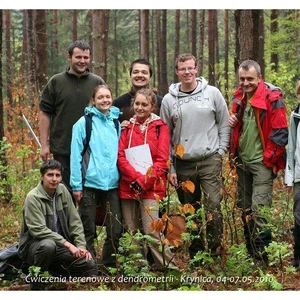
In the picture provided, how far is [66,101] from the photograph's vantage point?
5.97 meters

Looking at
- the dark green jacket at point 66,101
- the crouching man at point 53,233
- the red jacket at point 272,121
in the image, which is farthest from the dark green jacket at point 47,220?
the red jacket at point 272,121

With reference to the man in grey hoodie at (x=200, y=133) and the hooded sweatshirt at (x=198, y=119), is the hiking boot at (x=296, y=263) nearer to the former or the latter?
the man in grey hoodie at (x=200, y=133)

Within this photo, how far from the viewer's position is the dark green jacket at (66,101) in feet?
19.6

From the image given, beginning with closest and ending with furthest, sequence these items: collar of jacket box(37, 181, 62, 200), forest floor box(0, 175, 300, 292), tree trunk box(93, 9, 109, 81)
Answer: forest floor box(0, 175, 300, 292) < collar of jacket box(37, 181, 62, 200) < tree trunk box(93, 9, 109, 81)

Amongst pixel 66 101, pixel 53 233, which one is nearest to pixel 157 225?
pixel 53 233

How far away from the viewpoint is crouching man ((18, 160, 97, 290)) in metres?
5.29

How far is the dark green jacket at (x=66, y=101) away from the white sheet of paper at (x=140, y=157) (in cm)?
80

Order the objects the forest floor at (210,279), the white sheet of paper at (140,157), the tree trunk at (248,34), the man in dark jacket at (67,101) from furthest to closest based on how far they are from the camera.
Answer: the tree trunk at (248,34)
the man in dark jacket at (67,101)
the white sheet of paper at (140,157)
the forest floor at (210,279)

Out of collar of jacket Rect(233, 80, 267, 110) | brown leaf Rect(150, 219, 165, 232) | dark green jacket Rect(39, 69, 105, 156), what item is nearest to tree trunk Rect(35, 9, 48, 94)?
dark green jacket Rect(39, 69, 105, 156)

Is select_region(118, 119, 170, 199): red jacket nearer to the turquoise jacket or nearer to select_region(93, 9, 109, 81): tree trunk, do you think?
the turquoise jacket

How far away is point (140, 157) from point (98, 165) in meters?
0.41

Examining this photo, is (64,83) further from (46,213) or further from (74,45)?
(46,213)

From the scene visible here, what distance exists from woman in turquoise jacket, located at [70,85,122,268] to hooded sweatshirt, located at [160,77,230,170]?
623 mm

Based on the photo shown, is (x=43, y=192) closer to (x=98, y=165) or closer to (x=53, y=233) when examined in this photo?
(x=53, y=233)
